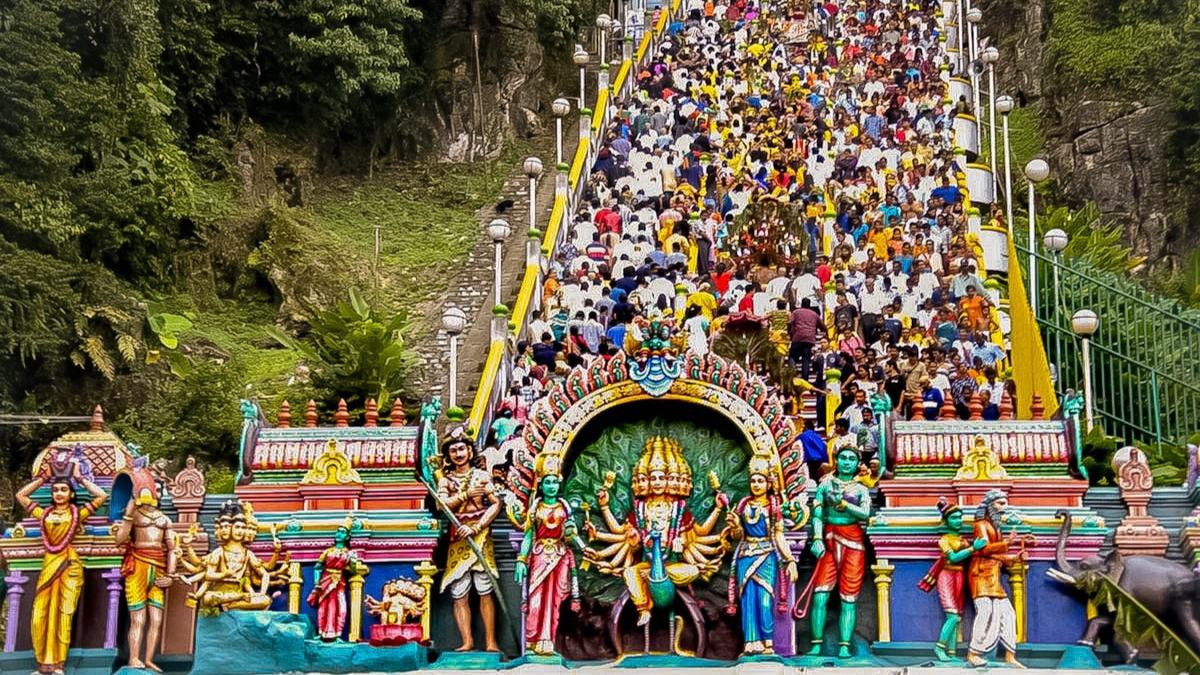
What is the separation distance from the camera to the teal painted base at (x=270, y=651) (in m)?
15.7

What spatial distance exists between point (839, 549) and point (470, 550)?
3017 mm

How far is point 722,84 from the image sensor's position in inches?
1395

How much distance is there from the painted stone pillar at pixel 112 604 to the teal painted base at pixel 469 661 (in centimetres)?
268

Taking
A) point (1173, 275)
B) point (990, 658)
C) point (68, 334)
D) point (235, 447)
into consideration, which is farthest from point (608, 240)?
point (990, 658)

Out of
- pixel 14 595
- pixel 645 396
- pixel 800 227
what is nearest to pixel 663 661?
pixel 645 396

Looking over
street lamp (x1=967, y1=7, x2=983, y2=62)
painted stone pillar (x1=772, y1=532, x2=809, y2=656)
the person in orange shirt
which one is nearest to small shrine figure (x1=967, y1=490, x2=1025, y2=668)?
painted stone pillar (x1=772, y1=532, x2=809, y2=656)

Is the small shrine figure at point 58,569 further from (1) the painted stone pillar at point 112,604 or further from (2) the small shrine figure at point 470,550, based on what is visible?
(2) the small shrine figure at point 470,550

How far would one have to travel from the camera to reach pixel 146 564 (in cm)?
1634

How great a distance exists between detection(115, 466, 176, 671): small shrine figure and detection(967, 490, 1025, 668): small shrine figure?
6498 millimetres

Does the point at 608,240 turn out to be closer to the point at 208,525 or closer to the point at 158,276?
the point at 158,276

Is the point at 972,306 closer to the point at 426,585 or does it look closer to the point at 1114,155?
the point at 426,585

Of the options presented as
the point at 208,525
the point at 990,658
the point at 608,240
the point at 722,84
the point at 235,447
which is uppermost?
the point at 722,84

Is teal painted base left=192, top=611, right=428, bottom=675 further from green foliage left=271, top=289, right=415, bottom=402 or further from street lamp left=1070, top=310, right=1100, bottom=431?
green foliage left=271, top=289, right=415, bottom=402

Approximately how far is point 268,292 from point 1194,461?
837 inches
